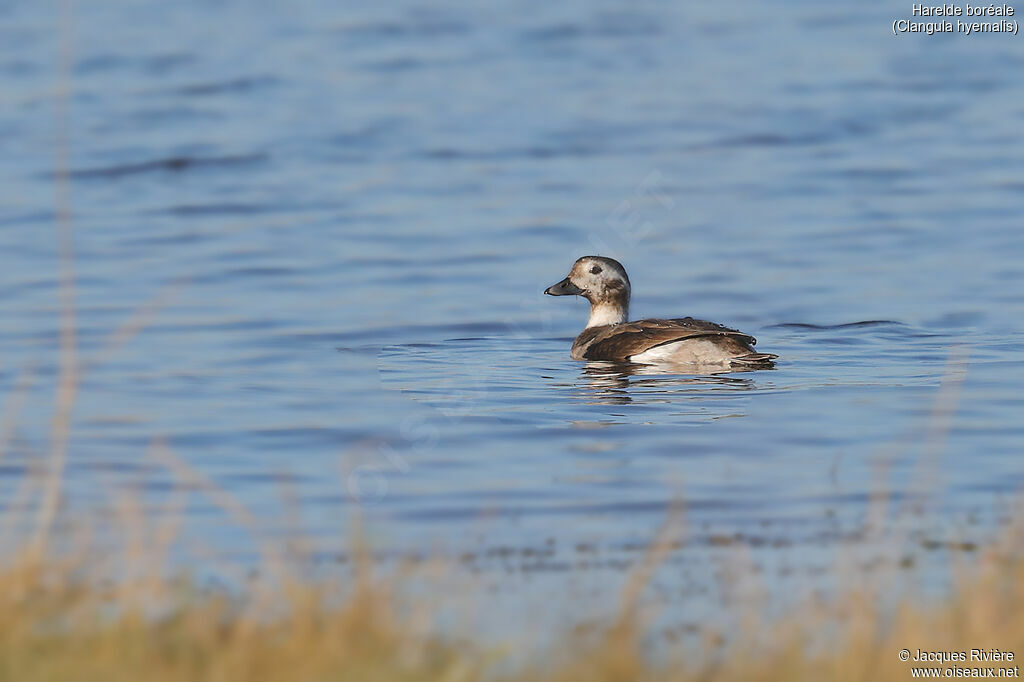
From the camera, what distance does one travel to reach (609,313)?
43.9ft

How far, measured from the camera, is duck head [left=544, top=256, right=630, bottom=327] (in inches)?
526

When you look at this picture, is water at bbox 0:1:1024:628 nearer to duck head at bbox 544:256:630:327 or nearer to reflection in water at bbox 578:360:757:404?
reflection in water at bbox 578:360:757:404

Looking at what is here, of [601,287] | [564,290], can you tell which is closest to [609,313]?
[601,287]

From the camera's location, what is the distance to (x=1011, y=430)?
30.7ft

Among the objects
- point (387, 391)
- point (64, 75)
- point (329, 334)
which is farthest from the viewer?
point (329, 334)

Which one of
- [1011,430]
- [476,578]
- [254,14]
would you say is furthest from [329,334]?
[254,14]

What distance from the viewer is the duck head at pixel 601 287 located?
1336cm

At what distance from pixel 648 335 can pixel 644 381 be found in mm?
531

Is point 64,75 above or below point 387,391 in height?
above

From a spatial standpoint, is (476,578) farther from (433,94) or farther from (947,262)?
(433,94)

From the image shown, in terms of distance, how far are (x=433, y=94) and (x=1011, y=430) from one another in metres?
16.4

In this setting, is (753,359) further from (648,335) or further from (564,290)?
(564,290)

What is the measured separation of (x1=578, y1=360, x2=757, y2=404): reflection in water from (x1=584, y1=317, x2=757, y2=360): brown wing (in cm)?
10

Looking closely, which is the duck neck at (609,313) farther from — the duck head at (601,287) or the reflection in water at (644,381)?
the reflection in water at (644,381)
